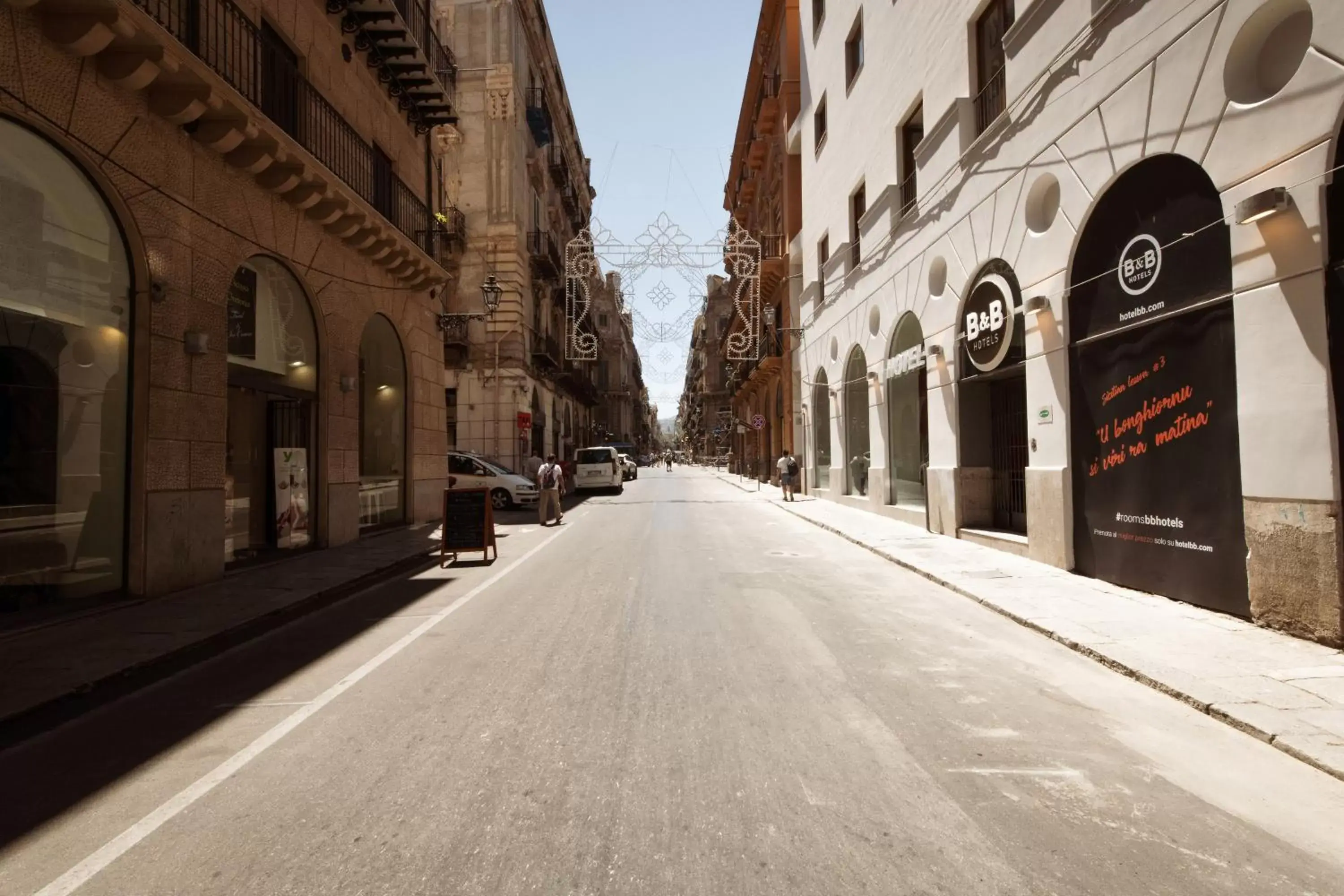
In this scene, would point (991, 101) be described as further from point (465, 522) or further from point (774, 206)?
point (774, 206)

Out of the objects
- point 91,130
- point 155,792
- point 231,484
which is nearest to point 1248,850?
point 155,792

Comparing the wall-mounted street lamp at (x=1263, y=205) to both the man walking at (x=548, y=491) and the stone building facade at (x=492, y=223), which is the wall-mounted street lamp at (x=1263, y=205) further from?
the stone building facade at (x=492, y=223)

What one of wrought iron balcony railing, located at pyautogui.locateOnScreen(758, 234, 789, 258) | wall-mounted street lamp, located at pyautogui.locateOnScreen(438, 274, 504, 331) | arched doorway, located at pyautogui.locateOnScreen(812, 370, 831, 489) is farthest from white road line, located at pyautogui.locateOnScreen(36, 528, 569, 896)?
wrought iron balcony railing, located at pyautogui.locateOnScreen(758, 234, 789, 258)

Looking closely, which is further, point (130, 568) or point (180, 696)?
point (130, 568)

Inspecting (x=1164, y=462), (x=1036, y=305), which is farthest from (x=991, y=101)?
(x=1164, y=462)

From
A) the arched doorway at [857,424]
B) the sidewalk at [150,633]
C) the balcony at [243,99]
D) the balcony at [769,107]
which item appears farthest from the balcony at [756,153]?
the sidewalk at [150,633]

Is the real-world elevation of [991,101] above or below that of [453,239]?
below

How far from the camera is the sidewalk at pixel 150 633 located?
199 inches

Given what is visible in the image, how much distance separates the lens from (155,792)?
3.54 m

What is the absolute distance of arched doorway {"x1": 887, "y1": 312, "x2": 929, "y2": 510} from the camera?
595 inches

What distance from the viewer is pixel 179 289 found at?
8852 millimetres

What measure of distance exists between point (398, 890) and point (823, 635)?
435 centimetres

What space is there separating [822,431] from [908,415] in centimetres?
972

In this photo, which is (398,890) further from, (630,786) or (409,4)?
(409,4)
